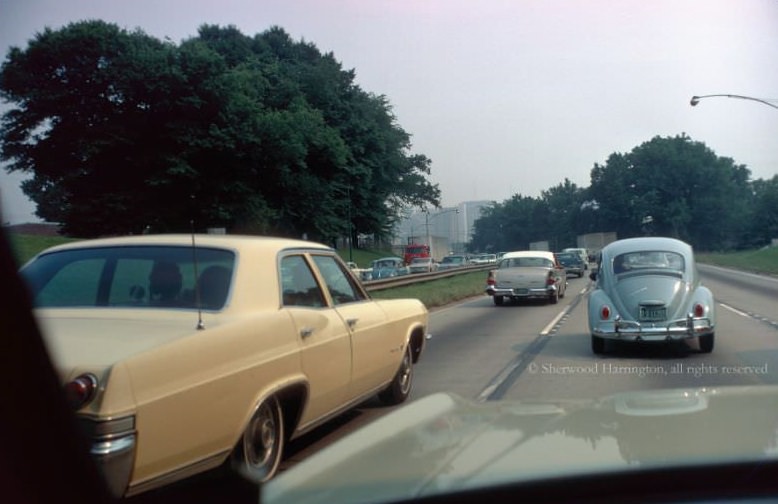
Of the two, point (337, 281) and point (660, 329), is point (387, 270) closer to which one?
point (660, 329)

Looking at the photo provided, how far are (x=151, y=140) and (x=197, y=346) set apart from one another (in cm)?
3070

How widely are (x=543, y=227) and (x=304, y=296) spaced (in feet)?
405

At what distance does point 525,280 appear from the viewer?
73.3 ft

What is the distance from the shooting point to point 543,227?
126500 mm

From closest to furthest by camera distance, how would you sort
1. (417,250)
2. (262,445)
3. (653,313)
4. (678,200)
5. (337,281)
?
(262,445), (337,281), (653,313), (417,250), (678,200)

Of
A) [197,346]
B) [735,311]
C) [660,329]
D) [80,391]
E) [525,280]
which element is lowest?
[735,311]

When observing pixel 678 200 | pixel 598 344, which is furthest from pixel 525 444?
pixel 678 200

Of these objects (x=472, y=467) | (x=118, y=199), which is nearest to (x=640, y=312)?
(x=472, y=467)

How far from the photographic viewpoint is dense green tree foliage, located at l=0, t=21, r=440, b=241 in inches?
1218

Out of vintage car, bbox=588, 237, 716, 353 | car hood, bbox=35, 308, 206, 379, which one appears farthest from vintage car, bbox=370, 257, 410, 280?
car hood, bbox=35, 308, 206, 379

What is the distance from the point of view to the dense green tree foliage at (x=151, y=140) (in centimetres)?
3094

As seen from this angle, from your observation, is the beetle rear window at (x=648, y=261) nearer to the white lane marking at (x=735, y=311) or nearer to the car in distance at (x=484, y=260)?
the white lane marking at (x=735, y=311)

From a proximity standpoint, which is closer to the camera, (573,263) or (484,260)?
(573,263)

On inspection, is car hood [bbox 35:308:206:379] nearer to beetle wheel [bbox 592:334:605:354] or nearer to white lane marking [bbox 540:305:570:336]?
beetle wheel [bbox 592:334:605:354]
